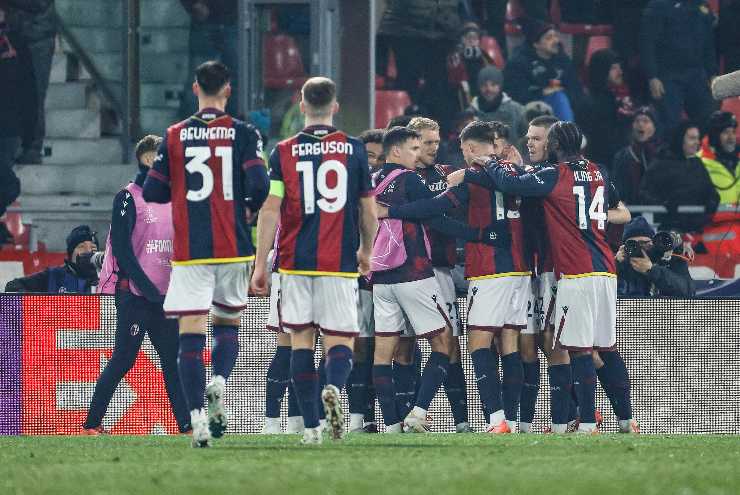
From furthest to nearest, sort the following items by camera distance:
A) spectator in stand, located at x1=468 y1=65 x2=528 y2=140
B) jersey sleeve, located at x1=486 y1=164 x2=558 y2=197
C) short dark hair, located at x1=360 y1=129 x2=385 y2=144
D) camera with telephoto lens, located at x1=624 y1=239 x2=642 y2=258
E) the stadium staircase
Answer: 1. the stadium staircase
2. spectator in stand, located at x1=468 y1=65 x2=528 y2=140
3. camera with telephoto lens, located at x1=624 y1=239 x2=642 y2=258
4. short dark hair, located at x1=360 y1=129 x2=385 y2=144
5. jersey sleeve, located at x1=486 y1=164 x2=558 y2=197

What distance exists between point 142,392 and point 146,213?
1.75 meters

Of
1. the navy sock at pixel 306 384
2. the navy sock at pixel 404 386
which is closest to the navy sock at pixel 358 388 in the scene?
the navy sock at pixel 404 386

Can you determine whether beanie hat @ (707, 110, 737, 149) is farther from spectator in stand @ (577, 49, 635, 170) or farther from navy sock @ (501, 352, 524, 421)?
navy sock @ (501, 352, 524, 421)

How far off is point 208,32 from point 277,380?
6.64m

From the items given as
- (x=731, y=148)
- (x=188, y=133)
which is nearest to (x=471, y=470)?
(x=188, y=133)

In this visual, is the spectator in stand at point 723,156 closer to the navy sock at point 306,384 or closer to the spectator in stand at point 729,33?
the spectator in stand at point 729,33

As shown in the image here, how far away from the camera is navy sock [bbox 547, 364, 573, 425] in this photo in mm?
10555

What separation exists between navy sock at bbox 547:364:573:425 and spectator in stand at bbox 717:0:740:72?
778 cm

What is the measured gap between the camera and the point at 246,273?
27.6ft

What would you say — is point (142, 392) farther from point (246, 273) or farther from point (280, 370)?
point (246, 273)

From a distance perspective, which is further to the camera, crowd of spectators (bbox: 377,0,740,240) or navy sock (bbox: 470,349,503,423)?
crowd of spectators (bbox: 377,0,740,240)

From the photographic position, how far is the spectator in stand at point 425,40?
54.7 ft

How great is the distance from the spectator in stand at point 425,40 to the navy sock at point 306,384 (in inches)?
334

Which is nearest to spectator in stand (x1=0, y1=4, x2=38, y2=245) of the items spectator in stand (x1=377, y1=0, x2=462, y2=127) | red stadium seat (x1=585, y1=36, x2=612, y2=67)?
spectator in stand (x1=377, y1=0, x2=462, y2=127)
